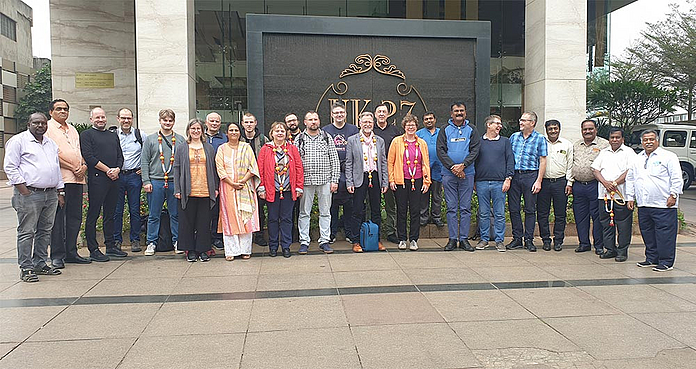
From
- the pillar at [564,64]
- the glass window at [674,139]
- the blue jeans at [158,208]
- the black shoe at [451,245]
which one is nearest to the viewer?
the blue jeans at [158,208]

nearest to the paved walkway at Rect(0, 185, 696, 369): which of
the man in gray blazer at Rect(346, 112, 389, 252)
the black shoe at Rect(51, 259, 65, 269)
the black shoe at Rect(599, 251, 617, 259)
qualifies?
the black shoe at Rect(599, 251, 617, 259)

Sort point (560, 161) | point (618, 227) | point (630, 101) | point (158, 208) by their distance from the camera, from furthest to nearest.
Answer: point (630, 101) < point (560, 161) < point (158, 208) < point (618, 227)

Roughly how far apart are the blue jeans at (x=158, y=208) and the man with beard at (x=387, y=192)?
2.99 m

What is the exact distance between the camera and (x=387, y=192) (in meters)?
8.06

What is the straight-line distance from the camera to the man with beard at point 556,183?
7.46 meters

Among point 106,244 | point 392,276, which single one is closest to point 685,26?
point 392,276

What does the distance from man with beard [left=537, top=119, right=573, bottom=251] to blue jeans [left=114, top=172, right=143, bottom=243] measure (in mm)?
5615

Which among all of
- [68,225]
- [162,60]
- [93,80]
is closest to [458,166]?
[68,225]

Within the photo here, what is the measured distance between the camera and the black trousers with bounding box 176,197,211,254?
6.93 m

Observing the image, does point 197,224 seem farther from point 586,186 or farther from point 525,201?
point 586,186

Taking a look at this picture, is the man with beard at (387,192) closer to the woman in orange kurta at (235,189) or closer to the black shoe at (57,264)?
the woman in orange kurta at (235,189)

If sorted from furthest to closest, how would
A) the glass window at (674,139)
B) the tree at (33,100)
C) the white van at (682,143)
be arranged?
1. the tree at (33,100)
2. the glass window at (674,139)
3. the white van at (682,143)

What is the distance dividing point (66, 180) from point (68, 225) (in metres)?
0.60

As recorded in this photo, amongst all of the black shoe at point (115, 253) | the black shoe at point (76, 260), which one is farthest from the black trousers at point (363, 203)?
the black shoe at point (76, 260)
